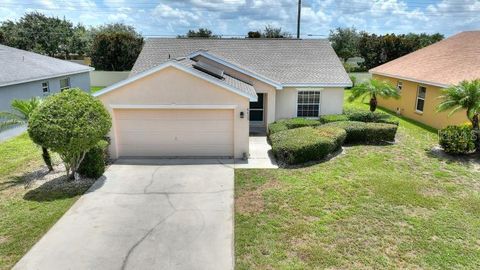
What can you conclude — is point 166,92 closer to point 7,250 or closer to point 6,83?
point 7,250

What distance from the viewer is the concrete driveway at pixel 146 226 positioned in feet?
23.1

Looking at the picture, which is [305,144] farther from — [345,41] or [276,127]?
[345,41]

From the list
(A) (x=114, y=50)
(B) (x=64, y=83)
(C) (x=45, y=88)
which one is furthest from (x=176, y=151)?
(A) (x=114, y=50)

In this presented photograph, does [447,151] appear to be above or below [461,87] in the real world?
below

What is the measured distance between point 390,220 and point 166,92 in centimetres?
909

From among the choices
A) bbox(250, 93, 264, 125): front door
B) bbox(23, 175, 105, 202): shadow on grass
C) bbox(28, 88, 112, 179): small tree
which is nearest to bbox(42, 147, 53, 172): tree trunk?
bbox(23, 175, 105, 202): shadow on grass

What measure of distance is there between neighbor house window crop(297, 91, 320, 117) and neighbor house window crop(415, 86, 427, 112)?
Result: 651 centimetres

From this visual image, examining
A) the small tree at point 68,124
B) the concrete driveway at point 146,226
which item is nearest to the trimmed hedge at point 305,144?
the concrete driveway at point 146,226

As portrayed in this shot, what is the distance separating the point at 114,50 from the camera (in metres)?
38.6

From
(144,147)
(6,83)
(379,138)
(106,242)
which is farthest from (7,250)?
(379,138)

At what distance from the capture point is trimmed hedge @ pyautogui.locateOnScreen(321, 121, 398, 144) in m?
15.1

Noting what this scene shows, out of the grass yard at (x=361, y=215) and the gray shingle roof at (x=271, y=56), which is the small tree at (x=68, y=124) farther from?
the gray shingle roof at (x=271, y=56)

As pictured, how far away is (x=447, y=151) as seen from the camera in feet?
45.0

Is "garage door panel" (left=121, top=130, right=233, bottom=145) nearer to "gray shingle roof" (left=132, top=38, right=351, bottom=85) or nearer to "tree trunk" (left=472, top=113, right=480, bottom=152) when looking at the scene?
"gray shingle roof" (left=132, top=38, right=351, bottom=85)
